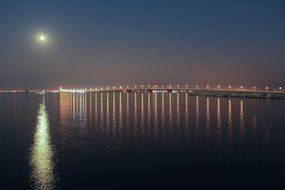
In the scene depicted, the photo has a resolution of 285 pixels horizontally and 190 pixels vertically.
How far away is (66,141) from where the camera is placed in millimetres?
19172

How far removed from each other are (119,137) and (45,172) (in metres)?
8.22

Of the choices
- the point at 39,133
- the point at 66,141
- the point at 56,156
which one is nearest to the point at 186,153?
the point at 56,156

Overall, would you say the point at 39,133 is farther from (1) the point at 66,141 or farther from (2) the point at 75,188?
(2) the point at 75,188

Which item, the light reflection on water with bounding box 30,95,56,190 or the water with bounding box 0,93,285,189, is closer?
the light reflection on water with bounding box 30,95,56,190

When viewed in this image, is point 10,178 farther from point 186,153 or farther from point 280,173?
point 280,173

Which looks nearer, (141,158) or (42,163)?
(42,163)

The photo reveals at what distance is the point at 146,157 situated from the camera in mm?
15109

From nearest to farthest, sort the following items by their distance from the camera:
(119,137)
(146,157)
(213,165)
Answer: (213,165), (146,157), (119,137)

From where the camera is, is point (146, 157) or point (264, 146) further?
point (264, 146)

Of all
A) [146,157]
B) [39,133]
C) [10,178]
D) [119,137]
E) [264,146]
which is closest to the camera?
[10,178]

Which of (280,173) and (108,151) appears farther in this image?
(108,151)

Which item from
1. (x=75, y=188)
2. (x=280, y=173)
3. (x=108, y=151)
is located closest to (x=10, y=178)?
(x=75, y=188)

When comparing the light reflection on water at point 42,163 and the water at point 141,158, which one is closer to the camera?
the light reflection on water at point 42,163

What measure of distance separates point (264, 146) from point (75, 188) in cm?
1013
